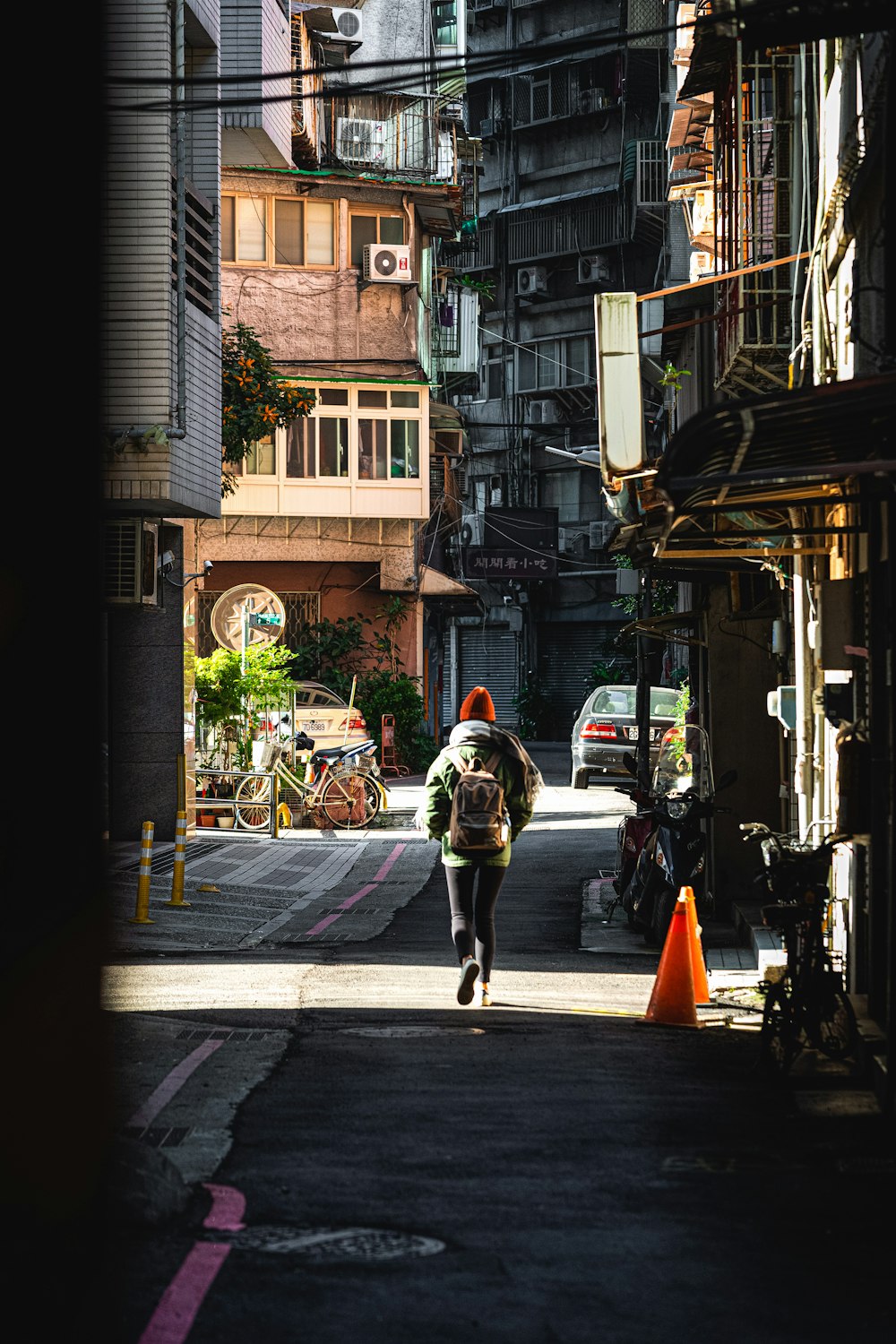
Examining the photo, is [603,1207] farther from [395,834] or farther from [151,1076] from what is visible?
[395,834]

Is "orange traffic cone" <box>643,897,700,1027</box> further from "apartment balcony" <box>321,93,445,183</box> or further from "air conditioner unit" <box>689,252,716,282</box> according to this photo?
"apartment balcony" <box>321,93,445,183</box>

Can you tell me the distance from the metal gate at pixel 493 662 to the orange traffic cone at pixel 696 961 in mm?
46793

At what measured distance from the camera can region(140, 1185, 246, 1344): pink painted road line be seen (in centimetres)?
483

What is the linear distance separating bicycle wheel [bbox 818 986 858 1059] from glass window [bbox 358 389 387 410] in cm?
2807

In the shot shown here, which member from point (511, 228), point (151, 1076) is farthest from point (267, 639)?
point (511, 228)

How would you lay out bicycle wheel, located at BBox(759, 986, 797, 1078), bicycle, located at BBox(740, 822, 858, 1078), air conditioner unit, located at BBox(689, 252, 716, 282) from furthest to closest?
air conditioner unit, located at BBox(689, 252, 716, 282)
bicycle, located at BBox(740, 822, 858, 1078)
bicycle wheel, located at BBox(759, 986, 797, 1078)

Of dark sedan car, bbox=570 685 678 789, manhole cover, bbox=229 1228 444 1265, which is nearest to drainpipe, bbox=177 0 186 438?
manhole cover, bbox=229 1228 444 1265

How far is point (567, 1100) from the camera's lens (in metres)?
7.94

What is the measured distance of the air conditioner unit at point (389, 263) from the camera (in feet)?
116


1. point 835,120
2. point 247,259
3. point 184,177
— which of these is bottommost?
point 835,120

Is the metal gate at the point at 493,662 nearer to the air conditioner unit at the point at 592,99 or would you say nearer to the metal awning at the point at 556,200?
the metal awning at the point at 556,200

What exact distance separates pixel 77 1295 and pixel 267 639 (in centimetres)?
2048

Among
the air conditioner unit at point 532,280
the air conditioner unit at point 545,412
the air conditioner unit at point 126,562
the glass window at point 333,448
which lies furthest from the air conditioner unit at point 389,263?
the air conditioner unit at point 532,280

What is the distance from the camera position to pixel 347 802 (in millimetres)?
24125
